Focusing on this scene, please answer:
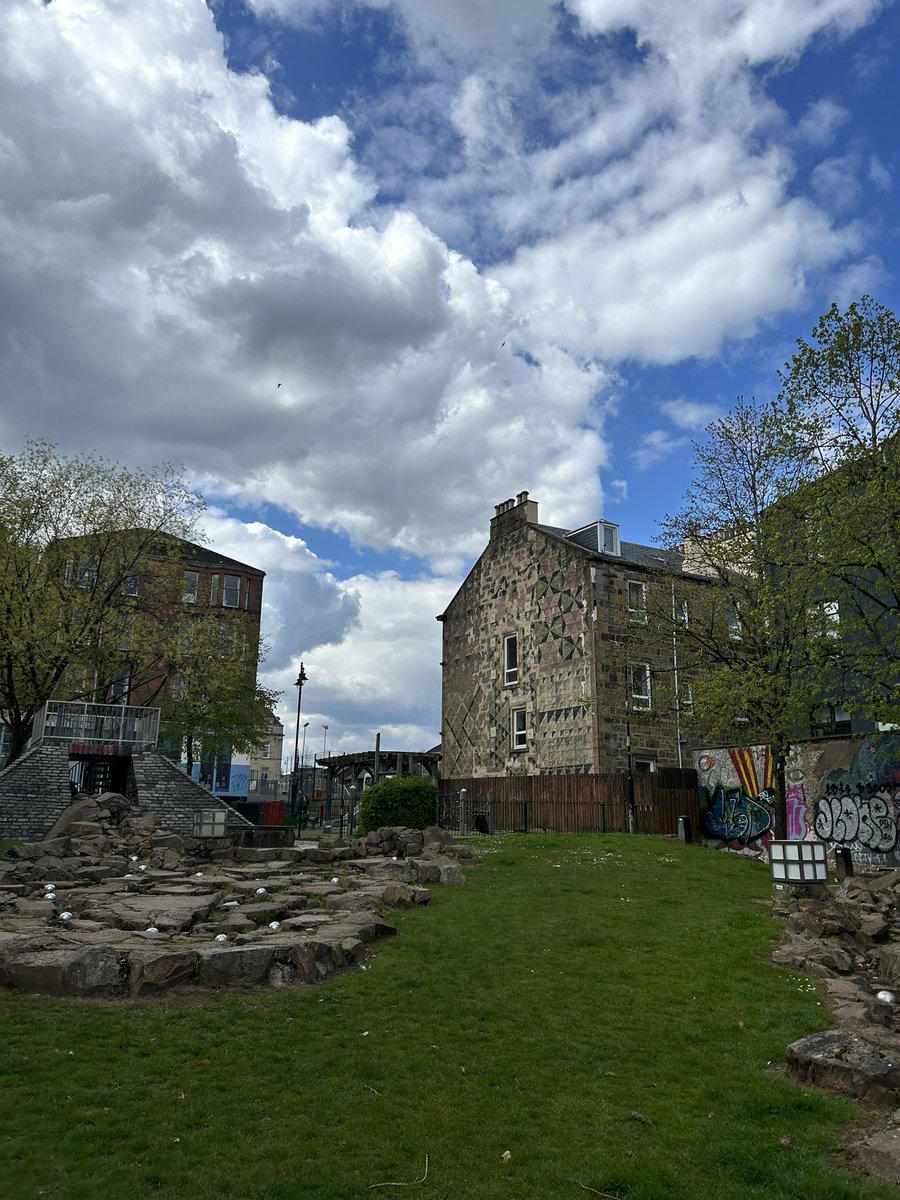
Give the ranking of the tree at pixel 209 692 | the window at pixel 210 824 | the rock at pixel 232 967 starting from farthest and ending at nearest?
the tree at pixel 209 692 → the window at pixel 210 824 → the rock at pixel 232 967

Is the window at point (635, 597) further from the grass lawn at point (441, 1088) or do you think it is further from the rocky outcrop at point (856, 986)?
the grass lawn at point (441, 1088)

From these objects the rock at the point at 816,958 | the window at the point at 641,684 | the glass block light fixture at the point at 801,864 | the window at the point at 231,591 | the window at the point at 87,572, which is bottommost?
the rock at the point at 816,958

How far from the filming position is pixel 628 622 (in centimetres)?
3234

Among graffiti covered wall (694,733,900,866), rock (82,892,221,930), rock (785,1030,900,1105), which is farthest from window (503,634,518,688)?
rock (785,1030,900,1105)

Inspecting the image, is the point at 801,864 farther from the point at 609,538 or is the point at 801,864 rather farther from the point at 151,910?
the point at 609,538

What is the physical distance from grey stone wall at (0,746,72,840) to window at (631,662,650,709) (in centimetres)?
2031

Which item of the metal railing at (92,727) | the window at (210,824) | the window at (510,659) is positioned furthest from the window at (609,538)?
the metal railing at (92,727)

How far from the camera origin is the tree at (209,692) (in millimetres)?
38906

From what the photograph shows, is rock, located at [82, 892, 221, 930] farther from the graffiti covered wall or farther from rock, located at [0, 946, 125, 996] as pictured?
the graffiti covered wall

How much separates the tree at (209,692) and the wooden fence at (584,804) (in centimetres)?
1351

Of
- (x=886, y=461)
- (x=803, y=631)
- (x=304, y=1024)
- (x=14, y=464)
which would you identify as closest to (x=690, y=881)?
(x=803, y=631)

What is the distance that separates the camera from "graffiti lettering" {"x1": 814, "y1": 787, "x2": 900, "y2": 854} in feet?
76.8

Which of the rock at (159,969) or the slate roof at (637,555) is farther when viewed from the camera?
the slate roof at (637,555)

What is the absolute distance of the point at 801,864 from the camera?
54.5ft
